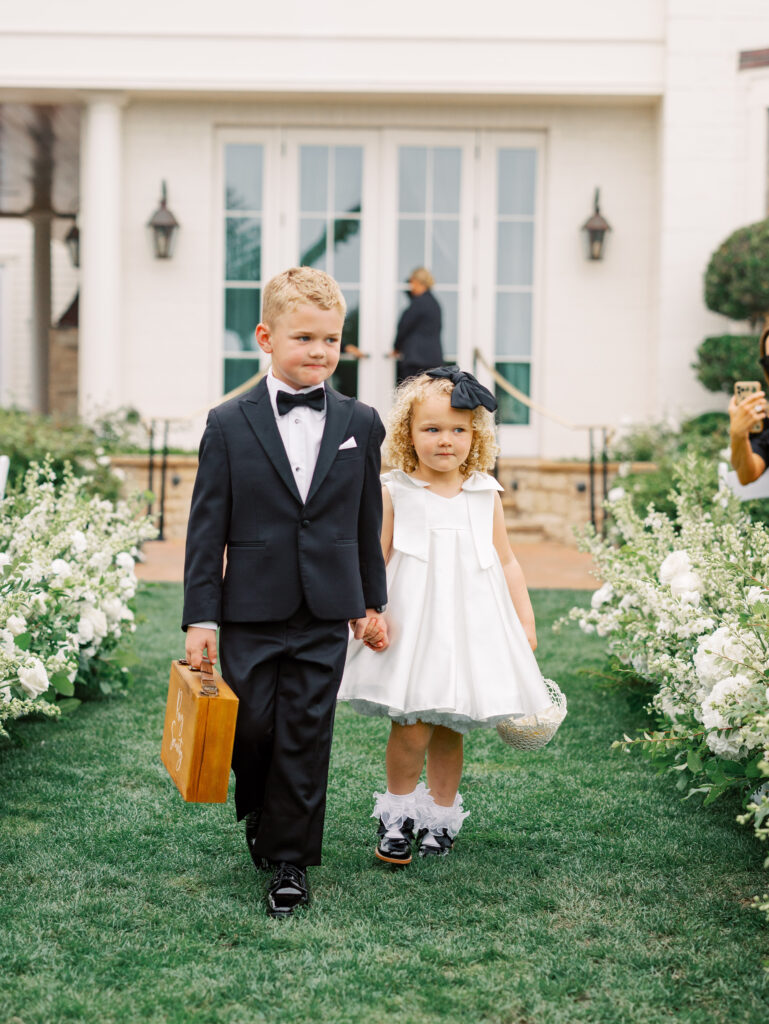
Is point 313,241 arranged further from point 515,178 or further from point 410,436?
point 410,436

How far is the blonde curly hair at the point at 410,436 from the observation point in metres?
3.18

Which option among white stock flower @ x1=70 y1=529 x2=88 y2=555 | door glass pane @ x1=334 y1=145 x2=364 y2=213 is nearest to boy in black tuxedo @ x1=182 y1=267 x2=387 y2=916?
white stock flower @ x1=70 y1=529 x2=88 y2=555

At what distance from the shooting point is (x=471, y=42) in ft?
32.6

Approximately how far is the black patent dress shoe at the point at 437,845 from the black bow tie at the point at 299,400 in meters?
1.14

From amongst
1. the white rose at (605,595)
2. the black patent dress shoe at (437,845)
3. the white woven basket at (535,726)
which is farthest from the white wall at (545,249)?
the black patent dress shoe at (437,845)

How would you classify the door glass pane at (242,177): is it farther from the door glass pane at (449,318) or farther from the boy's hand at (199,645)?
the boy's hand at (199,645)

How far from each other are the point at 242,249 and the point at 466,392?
784cm

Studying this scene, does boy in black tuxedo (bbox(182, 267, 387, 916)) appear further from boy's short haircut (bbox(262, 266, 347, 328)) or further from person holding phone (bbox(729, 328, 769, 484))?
person holding phone (bbox(729, 328, 769, 484))

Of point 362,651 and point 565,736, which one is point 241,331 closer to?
point 565,736

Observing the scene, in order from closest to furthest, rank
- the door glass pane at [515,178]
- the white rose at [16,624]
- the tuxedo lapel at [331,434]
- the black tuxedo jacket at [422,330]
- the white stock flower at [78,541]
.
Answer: the tuxedo lapel at [331,434] < the white rose at [16,624] < the white stock flower at [78,541] < the black tuxedo jacket at [422,330] < the door glass pane at [515,178]

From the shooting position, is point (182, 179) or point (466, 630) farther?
A: point (182, 179)

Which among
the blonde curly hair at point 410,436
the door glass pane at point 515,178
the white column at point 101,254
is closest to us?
the blonde curly hair at point 410,436

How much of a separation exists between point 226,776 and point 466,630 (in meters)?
0.73

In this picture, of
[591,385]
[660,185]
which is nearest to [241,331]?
[591,385]
